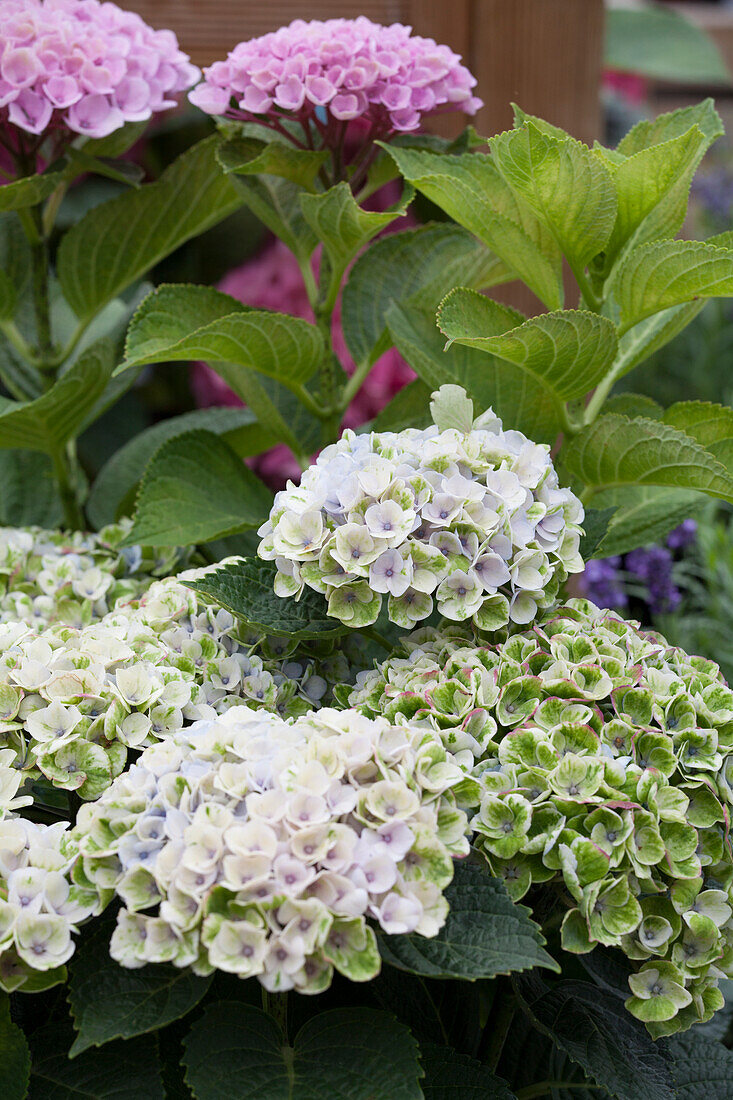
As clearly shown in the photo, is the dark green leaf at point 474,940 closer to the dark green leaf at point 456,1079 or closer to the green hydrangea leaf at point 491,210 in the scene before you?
the dark green leaf at point 456,1079

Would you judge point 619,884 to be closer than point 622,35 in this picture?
Yes

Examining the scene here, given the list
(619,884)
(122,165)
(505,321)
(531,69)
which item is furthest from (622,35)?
(619,884)

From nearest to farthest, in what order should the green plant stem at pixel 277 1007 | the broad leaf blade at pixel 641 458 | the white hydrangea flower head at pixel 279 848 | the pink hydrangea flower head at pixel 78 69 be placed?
the white hydrangea flower head at pixel 279 848 < the green plant stem at pixel 277 1007 < the broad leaf blade at pixel 641 458 < the pink hydrangea flower head at pixel 78 69

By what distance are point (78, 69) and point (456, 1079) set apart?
0.72 meters

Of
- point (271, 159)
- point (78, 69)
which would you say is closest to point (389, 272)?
point (271, 159)

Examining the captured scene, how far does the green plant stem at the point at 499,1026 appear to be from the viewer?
633mm

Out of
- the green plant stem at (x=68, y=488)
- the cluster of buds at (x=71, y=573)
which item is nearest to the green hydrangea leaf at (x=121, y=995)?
the cluster of buds at (x=71, y=573)

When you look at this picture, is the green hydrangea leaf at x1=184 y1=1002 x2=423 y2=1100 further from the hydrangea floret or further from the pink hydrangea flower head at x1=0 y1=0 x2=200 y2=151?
the pink hydrangea flower head at x1=0 y1=0 x2=200 y2=151

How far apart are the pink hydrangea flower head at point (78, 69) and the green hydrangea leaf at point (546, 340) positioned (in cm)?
31

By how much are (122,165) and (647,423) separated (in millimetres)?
537

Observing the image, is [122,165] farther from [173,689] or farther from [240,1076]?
[240,1076]

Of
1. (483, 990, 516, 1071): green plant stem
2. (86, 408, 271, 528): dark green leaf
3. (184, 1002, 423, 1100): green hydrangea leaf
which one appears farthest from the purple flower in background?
(184, 1002, 423, 1100): green hydrangea leaf

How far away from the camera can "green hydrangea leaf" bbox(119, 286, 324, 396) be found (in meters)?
0.72

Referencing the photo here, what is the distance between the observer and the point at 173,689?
0.60 m
